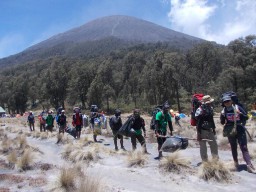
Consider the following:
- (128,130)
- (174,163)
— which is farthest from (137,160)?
(128,130)

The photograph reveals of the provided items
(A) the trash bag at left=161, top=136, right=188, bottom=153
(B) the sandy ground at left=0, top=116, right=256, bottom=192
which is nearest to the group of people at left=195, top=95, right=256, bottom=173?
(B) the sandy ground at left=0, top=116, right=256, bottom=192

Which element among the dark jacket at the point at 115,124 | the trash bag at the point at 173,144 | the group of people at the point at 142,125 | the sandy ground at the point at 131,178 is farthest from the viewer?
the dark jacket at the point at 115,124

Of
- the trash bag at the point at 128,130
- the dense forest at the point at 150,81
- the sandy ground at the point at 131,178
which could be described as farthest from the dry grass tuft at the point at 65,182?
the dense forest at the point at 150,81

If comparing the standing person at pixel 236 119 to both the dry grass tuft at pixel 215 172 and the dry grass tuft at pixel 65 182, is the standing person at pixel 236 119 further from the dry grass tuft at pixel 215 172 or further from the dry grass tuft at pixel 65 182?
the dry grass tuft at pixel 65 182

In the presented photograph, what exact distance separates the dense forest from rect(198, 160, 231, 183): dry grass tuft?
116 feet

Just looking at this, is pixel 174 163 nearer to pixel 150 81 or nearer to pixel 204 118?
pixel 204 118

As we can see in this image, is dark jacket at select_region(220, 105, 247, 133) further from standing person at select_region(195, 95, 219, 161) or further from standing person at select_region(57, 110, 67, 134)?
standing person at select_region(57, 110, 67, 134)

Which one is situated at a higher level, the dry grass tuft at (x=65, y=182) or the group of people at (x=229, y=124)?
the group of people at (x=229, y=124)

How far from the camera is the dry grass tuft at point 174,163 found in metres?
9.46

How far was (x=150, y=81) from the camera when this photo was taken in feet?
205

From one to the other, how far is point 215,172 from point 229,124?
4.35 ft

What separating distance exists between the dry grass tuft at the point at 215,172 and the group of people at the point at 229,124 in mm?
513

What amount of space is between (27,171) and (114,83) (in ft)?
221

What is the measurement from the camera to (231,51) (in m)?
45.8
